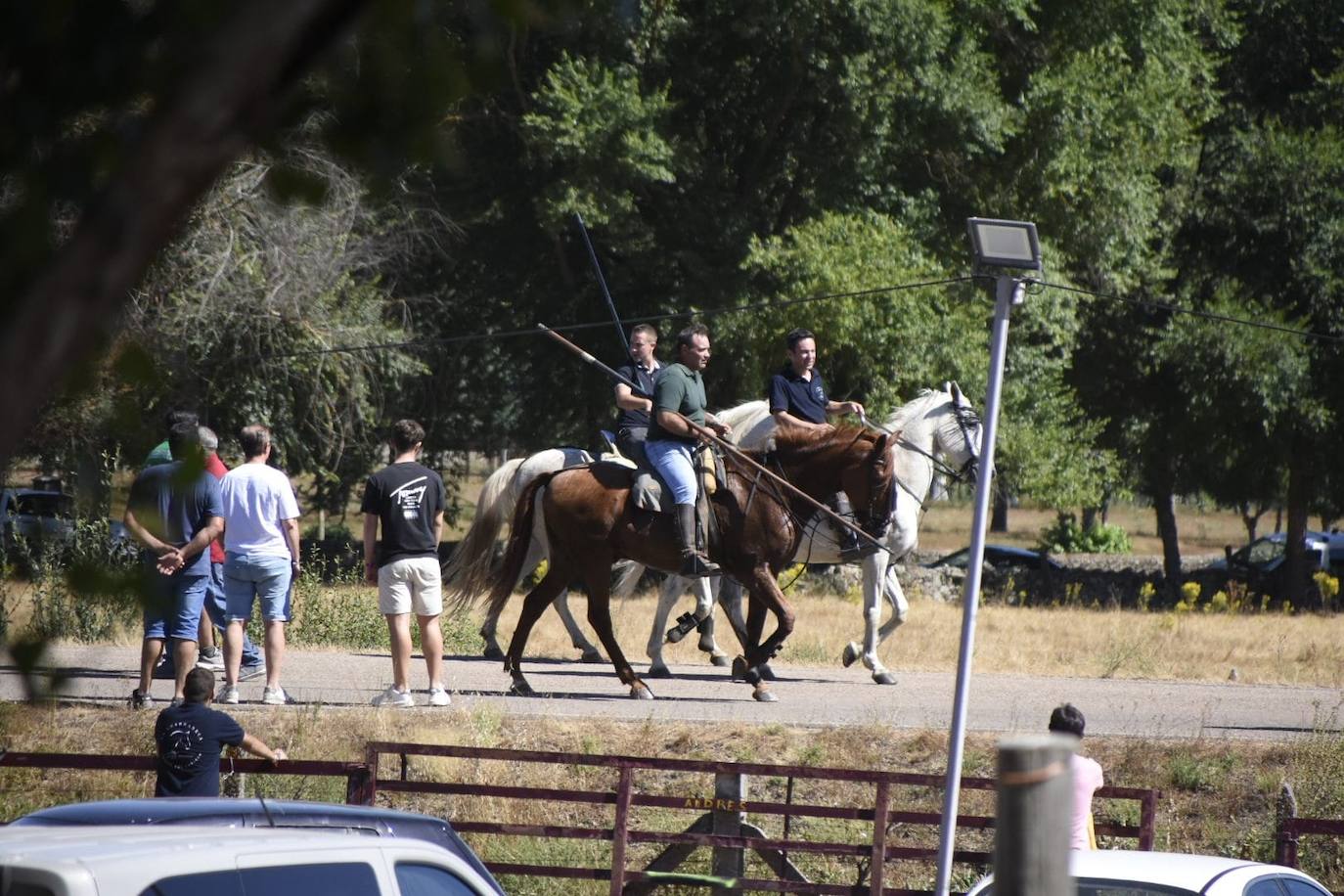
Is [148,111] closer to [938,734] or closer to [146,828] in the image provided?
[146,828]

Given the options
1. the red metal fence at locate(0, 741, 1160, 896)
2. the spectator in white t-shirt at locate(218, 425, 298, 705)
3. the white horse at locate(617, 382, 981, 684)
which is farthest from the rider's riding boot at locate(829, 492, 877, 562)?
the spectator in white t-shirt at locate(218, 425, 298, 705)

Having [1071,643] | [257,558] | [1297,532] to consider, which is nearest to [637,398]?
[257,558]

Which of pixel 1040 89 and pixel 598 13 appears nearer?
pixel 598 13

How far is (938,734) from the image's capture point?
40.4 feet

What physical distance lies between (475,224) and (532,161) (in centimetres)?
275

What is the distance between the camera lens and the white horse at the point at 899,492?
1530 centimetres


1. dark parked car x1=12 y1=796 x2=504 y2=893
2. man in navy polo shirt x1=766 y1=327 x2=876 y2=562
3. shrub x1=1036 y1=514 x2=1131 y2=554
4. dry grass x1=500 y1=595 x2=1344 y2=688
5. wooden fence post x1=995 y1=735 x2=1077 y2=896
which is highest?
man in navy polo shirt x1=766 y1=327 x2=876 y2=562

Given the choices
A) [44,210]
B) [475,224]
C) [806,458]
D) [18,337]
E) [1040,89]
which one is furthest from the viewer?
[475,224]

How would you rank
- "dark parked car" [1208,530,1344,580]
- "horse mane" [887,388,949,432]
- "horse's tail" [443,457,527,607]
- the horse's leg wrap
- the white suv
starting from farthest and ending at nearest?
"dark parked car" [1208,530,1344,580], "horse mane" [887,388,949,432], "horse's tail" [443,457,527,607], the horse's leg wrap, the white suv

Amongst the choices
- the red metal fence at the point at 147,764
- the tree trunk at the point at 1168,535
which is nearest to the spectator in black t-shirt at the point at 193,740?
the red metal fence at the point at 147,764

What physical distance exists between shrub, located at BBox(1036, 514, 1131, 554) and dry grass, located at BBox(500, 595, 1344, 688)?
2540 cm

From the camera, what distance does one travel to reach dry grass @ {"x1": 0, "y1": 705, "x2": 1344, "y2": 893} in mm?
11750

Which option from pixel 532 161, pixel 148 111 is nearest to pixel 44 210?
pixel 148 111

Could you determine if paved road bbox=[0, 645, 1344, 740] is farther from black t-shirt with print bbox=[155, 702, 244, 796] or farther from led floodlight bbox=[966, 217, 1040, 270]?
led floodlight bbox=[966, 217, 1040, 270]
